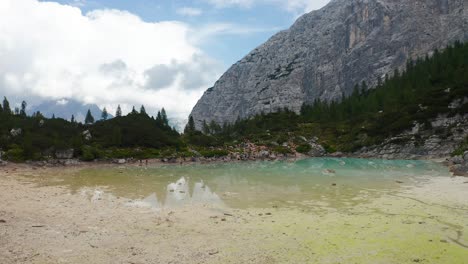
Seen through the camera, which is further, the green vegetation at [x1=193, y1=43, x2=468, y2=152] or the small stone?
the green vegetation at [x1=193, y1=43, x2=468, y2=152]

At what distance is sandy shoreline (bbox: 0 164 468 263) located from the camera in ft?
34.4

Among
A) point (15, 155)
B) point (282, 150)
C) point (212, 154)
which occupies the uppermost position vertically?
point (15, 155)

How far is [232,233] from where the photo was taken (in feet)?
43.5

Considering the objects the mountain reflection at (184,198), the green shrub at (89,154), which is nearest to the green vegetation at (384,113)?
the green shrub at (89,154)

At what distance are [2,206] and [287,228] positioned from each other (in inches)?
588

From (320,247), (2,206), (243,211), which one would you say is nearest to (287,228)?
(320,247)

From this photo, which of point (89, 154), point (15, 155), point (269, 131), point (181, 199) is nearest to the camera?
point (181, 199)

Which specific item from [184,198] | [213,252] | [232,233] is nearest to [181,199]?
[184,198]

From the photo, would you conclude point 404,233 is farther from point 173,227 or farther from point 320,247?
point 173,227

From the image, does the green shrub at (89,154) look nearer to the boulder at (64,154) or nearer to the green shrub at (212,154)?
the boulder at (64,154)

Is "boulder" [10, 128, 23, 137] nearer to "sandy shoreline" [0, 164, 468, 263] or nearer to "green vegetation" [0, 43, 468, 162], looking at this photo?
"green vegetation" [0, 43, 468, 162]

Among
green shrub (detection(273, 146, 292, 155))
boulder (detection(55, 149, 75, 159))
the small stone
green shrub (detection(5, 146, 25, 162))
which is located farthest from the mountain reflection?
green shrub (detection(273, 146, 292, 155))

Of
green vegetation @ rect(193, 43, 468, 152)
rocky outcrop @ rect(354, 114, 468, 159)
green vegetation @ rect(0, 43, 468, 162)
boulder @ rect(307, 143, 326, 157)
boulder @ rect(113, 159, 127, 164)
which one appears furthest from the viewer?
boulder @ rect(307, 143, 326, 157)

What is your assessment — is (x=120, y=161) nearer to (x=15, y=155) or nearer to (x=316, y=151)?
(x=15, y=155)
